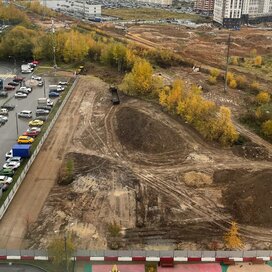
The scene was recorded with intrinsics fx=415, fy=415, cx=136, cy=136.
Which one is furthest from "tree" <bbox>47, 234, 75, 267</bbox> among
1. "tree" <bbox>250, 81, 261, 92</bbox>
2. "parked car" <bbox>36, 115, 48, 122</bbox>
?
"tree" <bbox>250, 81, 261, 92</bbox>

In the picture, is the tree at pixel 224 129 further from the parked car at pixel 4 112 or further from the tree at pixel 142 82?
the parked car at pixel 4 112

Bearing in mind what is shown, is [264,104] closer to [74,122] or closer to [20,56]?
[74,122]

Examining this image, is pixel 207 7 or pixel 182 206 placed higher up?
pixel 207 7

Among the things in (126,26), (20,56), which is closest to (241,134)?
(20,56)

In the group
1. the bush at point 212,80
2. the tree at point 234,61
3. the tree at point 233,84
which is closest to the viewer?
the tree at point 233,84

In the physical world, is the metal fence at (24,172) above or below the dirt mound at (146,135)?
below

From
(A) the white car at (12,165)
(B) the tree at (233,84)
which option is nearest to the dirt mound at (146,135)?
(A) the white car at (12,165)

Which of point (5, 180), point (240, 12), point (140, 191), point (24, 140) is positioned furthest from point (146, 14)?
point (5, 180)

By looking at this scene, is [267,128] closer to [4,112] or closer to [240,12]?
[4,112]
